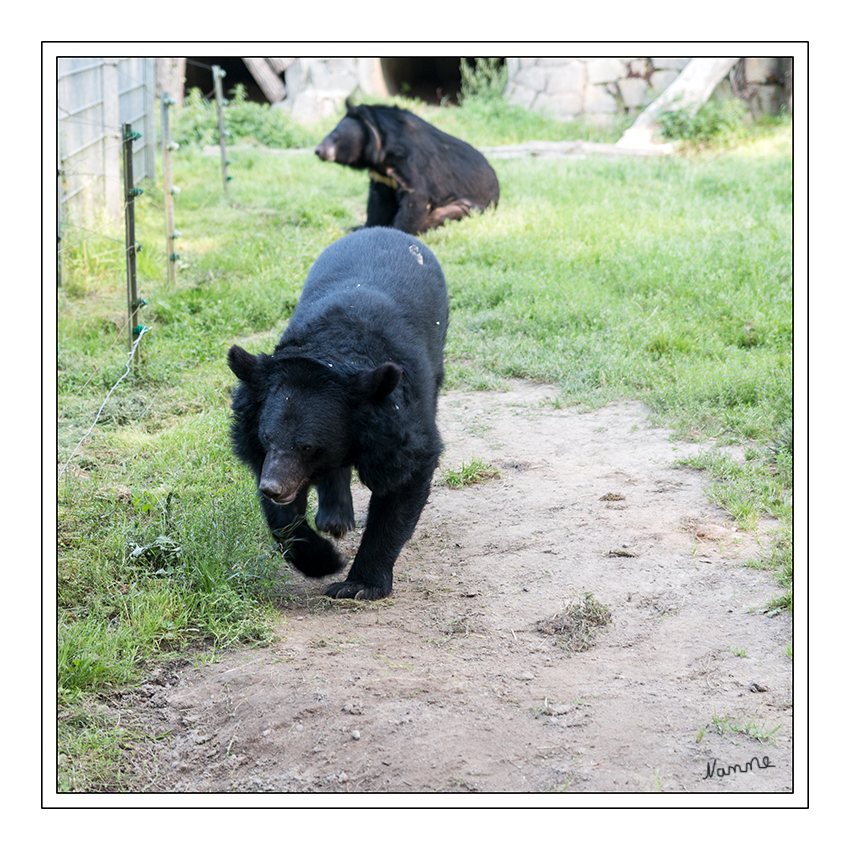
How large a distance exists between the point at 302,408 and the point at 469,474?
1.64 meters

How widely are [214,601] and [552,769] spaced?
1353 mm

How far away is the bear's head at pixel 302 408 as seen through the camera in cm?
324

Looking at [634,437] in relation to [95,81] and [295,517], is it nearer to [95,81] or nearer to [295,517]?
[295,517]

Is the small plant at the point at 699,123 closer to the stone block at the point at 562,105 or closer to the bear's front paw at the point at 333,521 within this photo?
the stone block at the point at 562,105

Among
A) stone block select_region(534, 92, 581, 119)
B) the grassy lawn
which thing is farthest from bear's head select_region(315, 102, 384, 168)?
stone block select_region(534, 92, 581, 119)

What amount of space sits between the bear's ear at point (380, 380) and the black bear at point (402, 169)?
6289 millimetres

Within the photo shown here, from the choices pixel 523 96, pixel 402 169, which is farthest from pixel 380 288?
pixel 523 96

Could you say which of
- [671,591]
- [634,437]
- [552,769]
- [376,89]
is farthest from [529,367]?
[376,89]

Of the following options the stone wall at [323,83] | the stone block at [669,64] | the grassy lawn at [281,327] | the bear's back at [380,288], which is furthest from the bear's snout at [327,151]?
the stone block at [669,64]

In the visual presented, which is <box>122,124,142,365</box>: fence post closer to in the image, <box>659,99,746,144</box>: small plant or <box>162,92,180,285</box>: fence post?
<box>162,92,180,285</box>: fence post

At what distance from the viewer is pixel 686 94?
546 inches

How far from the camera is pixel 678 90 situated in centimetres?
1393

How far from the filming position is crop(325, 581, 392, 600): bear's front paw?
3.60m

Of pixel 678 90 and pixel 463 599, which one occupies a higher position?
pixel 678 90
